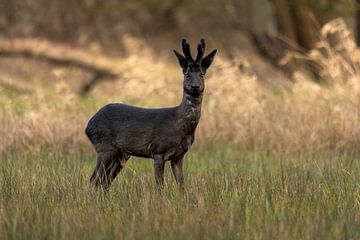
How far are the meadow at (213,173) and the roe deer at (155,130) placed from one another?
0.24 metres

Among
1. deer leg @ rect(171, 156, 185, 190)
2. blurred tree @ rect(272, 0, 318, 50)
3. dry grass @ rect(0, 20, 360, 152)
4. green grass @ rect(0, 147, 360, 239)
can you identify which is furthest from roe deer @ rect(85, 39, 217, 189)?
blurred tree @ rect(272, 0, 318, 50)

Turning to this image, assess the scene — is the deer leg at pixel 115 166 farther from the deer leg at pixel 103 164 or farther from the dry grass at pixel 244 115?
the dry grass at pixel 244 115

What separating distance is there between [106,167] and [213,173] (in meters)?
1.20

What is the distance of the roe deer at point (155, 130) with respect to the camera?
6.38 m

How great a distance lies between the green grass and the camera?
201 inches

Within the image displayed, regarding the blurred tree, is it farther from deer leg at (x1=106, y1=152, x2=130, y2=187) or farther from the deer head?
the deer head

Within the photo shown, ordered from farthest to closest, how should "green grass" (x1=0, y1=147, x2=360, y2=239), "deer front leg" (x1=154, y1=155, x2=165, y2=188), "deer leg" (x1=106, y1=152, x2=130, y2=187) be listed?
"deer leg" (x1=106, y1=152, x2=130, y2=187)
"deer front leg" (x1=154, y1=155, x2=165, y2=188)
"green grass" (x1=0, y1=147, x2=360, y2=239)

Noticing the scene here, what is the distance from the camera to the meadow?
5.23 metres

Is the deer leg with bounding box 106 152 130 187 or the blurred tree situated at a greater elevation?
the blurred tree

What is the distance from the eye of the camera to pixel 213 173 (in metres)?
7.60

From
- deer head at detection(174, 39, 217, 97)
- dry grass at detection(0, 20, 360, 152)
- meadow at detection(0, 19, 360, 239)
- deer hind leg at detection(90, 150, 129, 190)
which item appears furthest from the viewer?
dry grass at detection(0, 20, 360, 152)

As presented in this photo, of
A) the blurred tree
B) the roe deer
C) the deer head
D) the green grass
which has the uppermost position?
the blurred tree

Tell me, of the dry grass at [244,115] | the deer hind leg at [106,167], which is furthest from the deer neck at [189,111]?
the dry grass at [244,115]

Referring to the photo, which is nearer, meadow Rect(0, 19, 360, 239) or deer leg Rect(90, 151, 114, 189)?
meadow Rect(0, 19, 360, 239)
